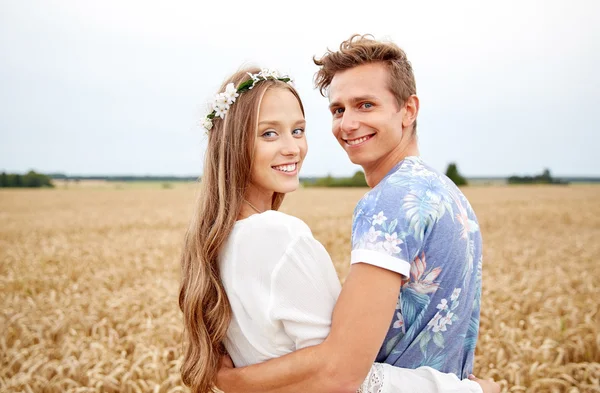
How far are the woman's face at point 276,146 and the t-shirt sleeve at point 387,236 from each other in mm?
580

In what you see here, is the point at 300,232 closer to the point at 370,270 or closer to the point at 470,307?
the point at 370,270

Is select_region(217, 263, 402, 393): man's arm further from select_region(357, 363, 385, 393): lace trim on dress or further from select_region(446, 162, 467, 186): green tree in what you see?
select_region(446, 162, 467, 186): green tree

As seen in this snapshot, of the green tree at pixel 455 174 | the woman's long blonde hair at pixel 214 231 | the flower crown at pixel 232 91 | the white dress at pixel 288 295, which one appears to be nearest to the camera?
the white dress at pixel 288 295

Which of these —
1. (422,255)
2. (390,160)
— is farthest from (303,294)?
(390,160)

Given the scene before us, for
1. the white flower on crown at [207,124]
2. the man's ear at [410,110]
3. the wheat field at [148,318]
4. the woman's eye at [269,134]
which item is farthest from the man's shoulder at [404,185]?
Answer: the wheat field at [148,318]

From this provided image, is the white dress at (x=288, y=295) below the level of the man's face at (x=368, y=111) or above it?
below

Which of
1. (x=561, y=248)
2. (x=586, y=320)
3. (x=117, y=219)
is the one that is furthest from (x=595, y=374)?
(x=117, y=219)

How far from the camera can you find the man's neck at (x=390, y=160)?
2.40 m

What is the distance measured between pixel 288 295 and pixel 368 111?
1016 millimetres

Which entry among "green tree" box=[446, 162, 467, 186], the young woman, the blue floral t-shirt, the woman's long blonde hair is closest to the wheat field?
the woman's long blonde hair

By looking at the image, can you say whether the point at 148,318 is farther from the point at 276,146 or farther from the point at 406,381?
the point at 406,381

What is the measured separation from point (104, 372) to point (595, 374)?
476cm

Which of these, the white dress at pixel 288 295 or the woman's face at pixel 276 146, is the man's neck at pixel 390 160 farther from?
the white dress at pixel 288 295

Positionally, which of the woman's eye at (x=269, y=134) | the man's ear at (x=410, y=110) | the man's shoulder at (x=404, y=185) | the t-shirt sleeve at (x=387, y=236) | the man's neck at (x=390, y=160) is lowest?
the t-shirt sleeve at (x=387, y=236)
